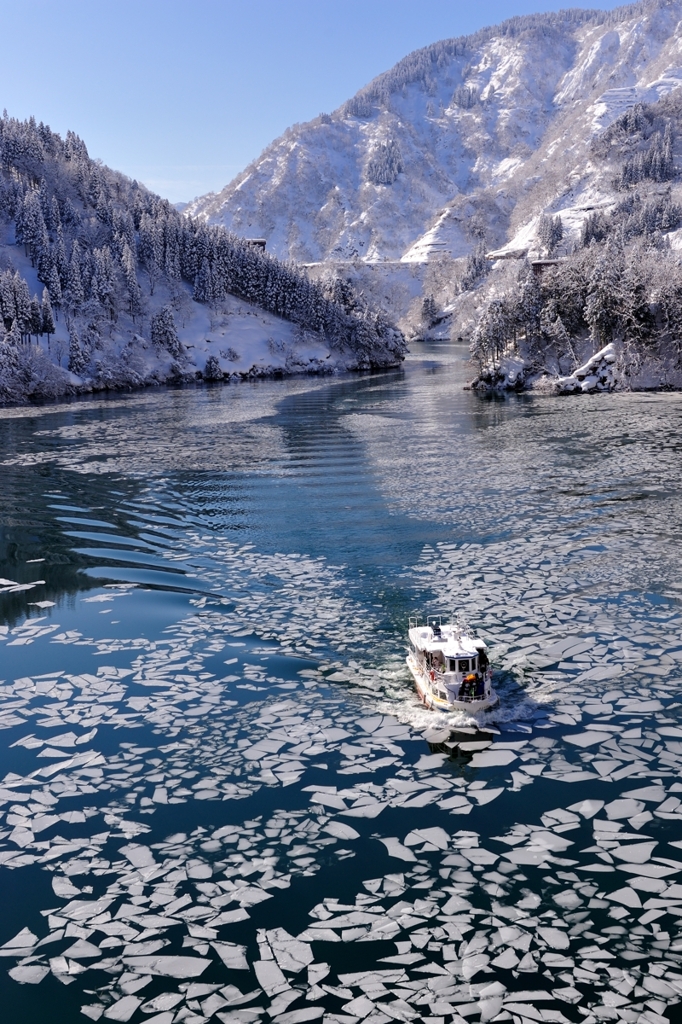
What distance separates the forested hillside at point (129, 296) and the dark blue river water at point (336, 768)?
266 ft

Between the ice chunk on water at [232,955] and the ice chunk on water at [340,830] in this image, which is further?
the ice chunk on water at [340,830]

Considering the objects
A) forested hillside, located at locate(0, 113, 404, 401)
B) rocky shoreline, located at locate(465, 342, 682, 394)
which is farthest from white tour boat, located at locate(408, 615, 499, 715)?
forested hillside, located at locate(0, 113, 404, 401)

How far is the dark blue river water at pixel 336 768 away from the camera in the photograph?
34.8ft

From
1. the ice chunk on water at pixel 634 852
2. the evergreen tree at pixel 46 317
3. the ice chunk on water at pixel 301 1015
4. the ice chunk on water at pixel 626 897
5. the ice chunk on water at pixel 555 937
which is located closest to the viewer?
the ice chunk on water at pixel 301 1015

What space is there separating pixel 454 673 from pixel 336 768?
3.79 m

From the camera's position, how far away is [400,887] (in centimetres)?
1218

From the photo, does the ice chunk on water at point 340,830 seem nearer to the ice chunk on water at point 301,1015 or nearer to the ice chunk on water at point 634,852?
the ice chunk on water at point 301,1015

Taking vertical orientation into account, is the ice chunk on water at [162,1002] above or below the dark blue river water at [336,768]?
below

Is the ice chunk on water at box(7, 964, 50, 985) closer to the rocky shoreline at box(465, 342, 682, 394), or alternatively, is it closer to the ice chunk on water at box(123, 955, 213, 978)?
the ice chunk on water at box(123, 955, 213, 978)

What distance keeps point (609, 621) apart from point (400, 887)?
12.6 metres

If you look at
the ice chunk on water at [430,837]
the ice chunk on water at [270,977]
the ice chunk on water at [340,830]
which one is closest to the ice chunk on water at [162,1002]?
the ice chunk on water at [270,977]

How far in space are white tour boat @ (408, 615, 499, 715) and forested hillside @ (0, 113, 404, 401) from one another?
9125 cm

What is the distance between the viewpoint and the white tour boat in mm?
17625

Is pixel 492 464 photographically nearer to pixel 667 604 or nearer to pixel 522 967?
pixel 667 604
